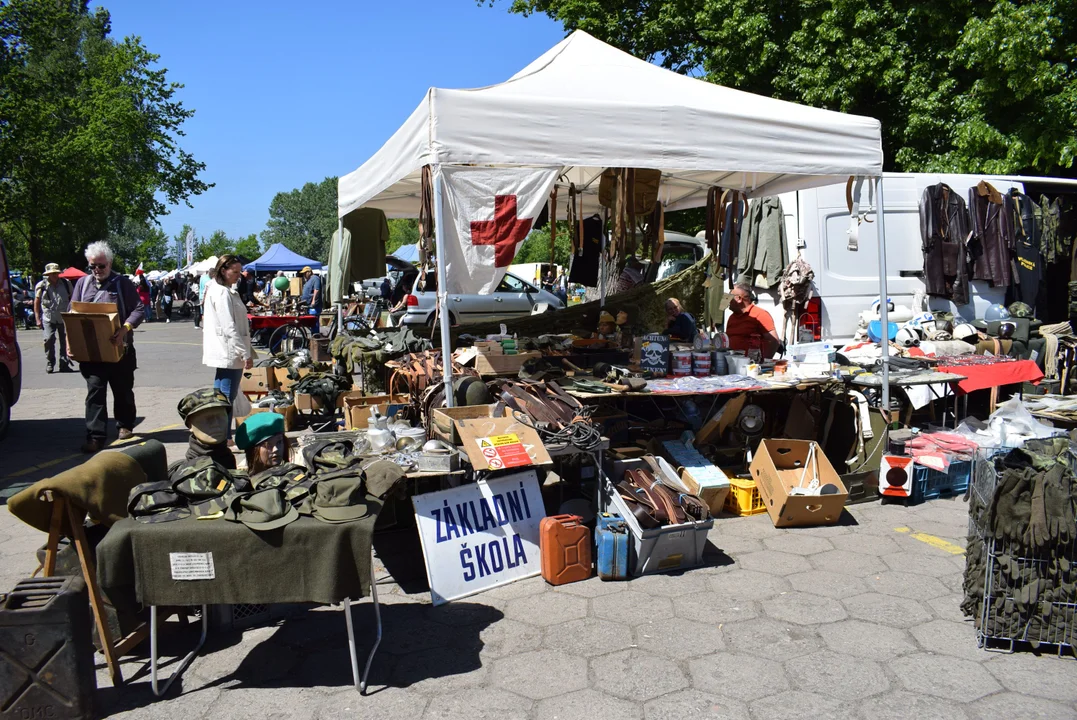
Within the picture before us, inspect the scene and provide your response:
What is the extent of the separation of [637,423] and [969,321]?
5.38 metres

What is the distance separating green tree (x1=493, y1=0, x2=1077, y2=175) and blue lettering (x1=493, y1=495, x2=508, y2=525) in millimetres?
10716

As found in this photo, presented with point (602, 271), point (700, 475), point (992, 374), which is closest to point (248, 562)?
point (700, 475)

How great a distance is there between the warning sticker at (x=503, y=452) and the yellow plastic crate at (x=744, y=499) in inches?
77.7

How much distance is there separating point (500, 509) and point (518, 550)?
270mm

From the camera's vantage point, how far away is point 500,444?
4.51m

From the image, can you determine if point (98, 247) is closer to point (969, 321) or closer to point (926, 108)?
point (969, 321)

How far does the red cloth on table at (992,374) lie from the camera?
7215 mm

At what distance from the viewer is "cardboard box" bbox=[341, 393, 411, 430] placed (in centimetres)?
648

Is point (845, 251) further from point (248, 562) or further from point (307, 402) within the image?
point (248, 562)

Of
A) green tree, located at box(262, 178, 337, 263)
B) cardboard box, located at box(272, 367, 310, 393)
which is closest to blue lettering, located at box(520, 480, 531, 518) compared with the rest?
cardboard box, located at box(272, 367, 310, 393)

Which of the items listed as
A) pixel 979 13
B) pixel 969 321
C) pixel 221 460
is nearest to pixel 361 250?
pixel 221 460

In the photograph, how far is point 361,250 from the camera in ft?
31.6

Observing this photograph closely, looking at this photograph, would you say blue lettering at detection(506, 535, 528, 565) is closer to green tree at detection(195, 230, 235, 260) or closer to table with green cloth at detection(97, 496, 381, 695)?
table with green cloth at detection(97, 496, 381, 695)

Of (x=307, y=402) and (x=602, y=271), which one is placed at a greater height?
(x=602, y=271)
